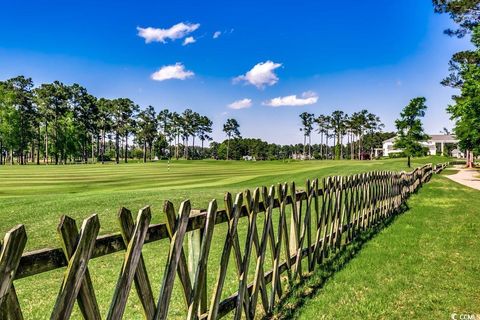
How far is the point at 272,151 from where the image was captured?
6609 inches

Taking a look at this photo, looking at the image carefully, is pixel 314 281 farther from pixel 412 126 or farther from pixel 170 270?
pixel 412 126

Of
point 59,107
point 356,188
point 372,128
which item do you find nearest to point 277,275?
point 356,188

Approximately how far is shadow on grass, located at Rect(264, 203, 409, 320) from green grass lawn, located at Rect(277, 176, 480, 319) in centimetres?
2

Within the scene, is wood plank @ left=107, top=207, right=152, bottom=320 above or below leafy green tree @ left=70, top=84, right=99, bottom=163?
below

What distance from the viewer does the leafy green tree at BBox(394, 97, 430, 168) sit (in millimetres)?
52906

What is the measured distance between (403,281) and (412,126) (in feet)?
173

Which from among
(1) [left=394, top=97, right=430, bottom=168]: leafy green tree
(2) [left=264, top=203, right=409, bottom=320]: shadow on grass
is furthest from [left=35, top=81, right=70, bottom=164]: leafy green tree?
(2) [left=264, top=203, right=409, bottom=320]: shadow on grass

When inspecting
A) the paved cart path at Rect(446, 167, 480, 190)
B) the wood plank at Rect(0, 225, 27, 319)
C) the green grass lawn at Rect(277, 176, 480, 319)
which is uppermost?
the wood plank at Rect(0, 225, 27, 319)

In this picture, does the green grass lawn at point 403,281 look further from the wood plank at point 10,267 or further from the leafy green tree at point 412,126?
the leafy green tree at point 412,126

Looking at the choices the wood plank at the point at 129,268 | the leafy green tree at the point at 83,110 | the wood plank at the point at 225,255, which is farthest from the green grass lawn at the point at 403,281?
the leafy green tree at the point at 83,110

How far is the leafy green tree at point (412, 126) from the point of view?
52906 millimetres

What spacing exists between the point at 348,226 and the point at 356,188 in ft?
3.59

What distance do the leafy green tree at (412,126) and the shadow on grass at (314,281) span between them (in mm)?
48073

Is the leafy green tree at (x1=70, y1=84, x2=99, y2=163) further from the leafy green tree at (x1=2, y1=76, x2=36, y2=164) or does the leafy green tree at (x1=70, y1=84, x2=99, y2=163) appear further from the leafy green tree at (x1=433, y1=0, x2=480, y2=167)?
the leafy green tree at (x1=433, y1=0, x2=480, y2=167)
